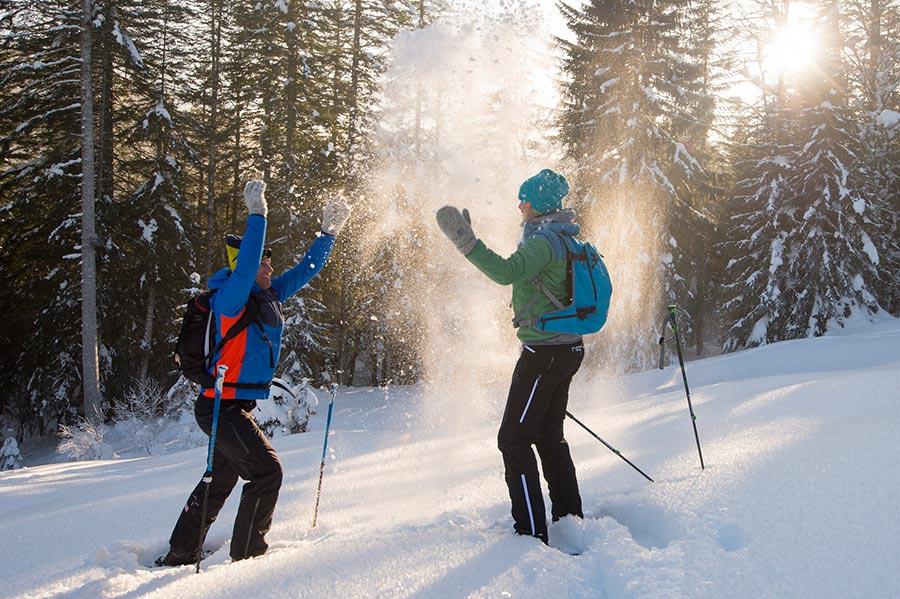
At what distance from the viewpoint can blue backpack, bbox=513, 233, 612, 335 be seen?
3371 millimetres

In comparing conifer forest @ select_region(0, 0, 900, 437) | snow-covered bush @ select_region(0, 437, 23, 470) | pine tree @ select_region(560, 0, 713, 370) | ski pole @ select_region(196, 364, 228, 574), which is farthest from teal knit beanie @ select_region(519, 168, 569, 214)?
snow-covered bush @ select_region(0, 437, 23, 470)

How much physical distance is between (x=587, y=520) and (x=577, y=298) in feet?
4.06

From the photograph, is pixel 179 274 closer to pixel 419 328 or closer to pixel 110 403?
pixel 110 403

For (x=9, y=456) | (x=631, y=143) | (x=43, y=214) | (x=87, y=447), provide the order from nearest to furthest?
(x=87, y=447)
(x=9, y=456)
(x=631, y=143)
(x=43, y=214)

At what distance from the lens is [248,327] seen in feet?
11.4

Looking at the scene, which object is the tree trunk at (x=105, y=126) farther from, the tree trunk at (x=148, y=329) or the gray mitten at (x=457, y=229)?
the gray mitten at (x=457, y=229)

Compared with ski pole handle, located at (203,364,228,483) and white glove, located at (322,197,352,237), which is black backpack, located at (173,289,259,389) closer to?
ski pole handle, located at (203,364,228,483)

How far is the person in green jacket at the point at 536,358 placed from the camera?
10.4 feet

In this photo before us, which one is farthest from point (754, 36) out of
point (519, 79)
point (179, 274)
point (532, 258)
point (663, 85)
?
point (532, 258)

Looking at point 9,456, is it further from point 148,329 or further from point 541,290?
point 541,290

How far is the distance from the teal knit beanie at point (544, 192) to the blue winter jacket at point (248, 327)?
1507mm

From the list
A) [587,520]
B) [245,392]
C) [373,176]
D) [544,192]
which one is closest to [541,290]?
[544,192]

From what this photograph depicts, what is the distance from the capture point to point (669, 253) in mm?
18328

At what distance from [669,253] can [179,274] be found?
1532 centimetres
